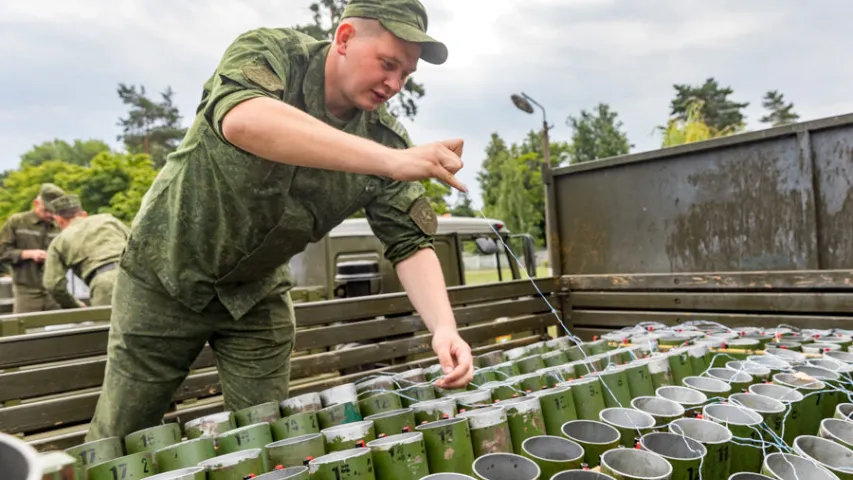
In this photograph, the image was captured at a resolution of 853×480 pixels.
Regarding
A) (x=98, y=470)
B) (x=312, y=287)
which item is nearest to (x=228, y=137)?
(x=98, y=470)

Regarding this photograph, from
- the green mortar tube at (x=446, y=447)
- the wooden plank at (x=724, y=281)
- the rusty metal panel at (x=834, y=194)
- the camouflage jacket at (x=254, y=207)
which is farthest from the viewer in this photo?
the rusty metal panel at (x=834, y=194)

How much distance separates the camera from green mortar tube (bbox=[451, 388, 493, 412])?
2041 mm

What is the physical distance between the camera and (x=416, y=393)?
7.57 ft

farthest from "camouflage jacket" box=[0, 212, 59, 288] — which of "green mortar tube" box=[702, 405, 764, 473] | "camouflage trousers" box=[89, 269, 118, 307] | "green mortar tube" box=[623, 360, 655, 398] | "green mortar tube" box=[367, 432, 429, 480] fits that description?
"green mortar tube" box=[702, 405, 764, 473]

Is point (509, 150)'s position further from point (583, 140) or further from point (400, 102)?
point (400, 102)

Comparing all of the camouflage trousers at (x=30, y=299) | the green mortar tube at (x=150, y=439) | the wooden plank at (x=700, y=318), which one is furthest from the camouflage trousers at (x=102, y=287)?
the wooden plank at (x=700, y=318)

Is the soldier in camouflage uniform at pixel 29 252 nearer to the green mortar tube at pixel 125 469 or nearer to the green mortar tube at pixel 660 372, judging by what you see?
the green mortar tube at pixel 125 469

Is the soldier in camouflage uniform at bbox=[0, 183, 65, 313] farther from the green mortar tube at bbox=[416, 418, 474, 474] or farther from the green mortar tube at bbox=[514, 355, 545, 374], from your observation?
the green mortar tube at bbox=[416, 418, 474, 474]

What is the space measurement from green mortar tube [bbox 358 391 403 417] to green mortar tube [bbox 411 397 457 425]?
0.22 meters

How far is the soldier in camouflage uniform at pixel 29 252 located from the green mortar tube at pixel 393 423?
5312mm

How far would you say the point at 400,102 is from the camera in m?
24.4

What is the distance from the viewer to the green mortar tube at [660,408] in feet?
6.01

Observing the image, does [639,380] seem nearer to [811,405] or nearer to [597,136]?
[811,405]

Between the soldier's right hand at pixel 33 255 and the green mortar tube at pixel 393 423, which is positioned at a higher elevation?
the soldier's right hand at pixel 33 255
